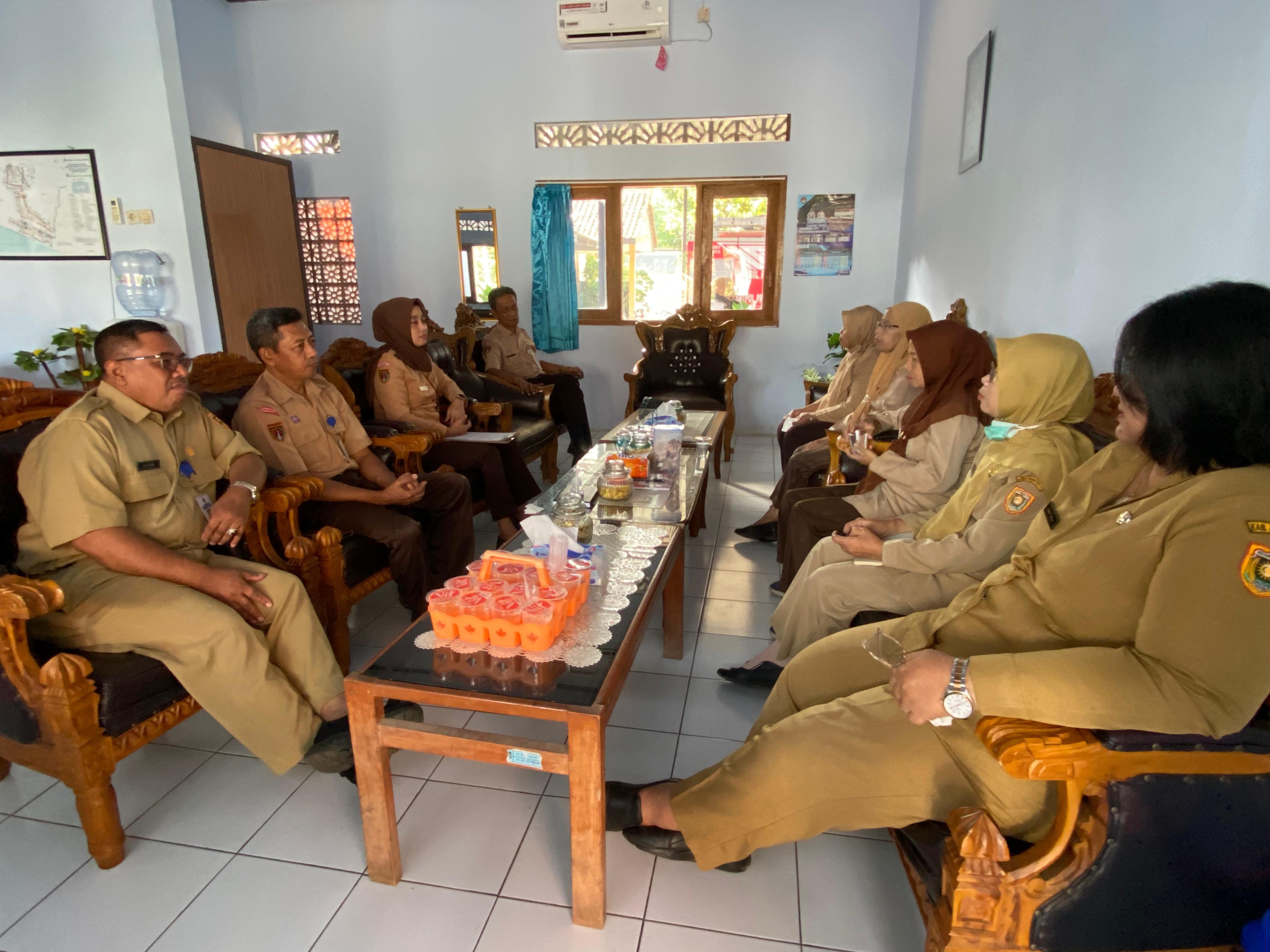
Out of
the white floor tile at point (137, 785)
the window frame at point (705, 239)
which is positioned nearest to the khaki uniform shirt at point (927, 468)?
the white floor tile at point (137, 785)

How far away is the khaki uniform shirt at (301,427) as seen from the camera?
2406 millimetres

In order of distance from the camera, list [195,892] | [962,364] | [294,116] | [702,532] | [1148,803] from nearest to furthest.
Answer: [1148,803] < [195,892] < [962,364] < [702,532] < [294,116]

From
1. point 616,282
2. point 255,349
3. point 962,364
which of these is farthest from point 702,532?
point 616,282

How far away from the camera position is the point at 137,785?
1828 millimetres

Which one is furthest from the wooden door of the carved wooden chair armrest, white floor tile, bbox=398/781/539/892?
white floor tile, bbox=398/781/539/892

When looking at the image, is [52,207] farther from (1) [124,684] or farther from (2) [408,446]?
(1) [124,684]

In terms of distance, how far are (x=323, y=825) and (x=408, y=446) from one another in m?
1.51

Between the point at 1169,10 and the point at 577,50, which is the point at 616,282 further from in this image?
the point at 1169,10

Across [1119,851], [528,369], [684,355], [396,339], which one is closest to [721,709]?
[1119,851]

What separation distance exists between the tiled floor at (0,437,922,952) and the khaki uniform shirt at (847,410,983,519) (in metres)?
0.87

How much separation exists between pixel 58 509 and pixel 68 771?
566 millimetres

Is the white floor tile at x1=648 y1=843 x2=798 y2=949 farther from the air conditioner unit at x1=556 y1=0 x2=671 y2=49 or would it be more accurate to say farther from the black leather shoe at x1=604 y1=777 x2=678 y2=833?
the air conditioner unit at x1=556 y1=0 x2=671 y2=49

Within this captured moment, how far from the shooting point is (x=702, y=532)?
355 cm

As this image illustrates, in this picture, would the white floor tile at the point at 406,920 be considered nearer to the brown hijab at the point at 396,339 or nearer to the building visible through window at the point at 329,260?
the brown hijab at the point at 396,339
